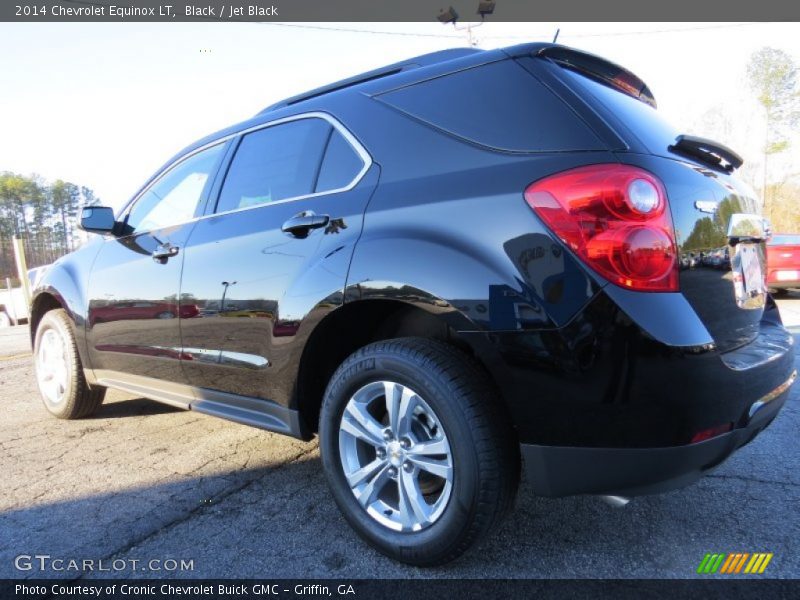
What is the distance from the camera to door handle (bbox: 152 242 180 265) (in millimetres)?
3002

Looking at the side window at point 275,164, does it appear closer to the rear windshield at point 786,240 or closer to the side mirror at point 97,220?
the side mirror at point 97,220

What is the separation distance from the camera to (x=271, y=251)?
242cm

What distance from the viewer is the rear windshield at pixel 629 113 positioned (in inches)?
71.7

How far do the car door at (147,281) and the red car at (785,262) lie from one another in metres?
10.6

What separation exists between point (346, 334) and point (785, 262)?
1077cm

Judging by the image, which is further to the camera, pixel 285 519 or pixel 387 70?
pixel 387 70

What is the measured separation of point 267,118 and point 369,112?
0.79 metres

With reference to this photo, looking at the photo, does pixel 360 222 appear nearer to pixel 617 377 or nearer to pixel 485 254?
pixel 485 254

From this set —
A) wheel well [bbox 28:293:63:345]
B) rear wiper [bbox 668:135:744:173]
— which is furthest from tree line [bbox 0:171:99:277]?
rear wiper [bbox 668:135:744:173]

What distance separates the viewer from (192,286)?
9.20 feet

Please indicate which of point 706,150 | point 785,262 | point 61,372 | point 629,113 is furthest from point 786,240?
point 61,372

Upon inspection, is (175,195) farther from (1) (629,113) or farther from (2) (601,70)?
(1) (629,113)

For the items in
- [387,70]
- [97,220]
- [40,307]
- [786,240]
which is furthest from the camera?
[786,240]
